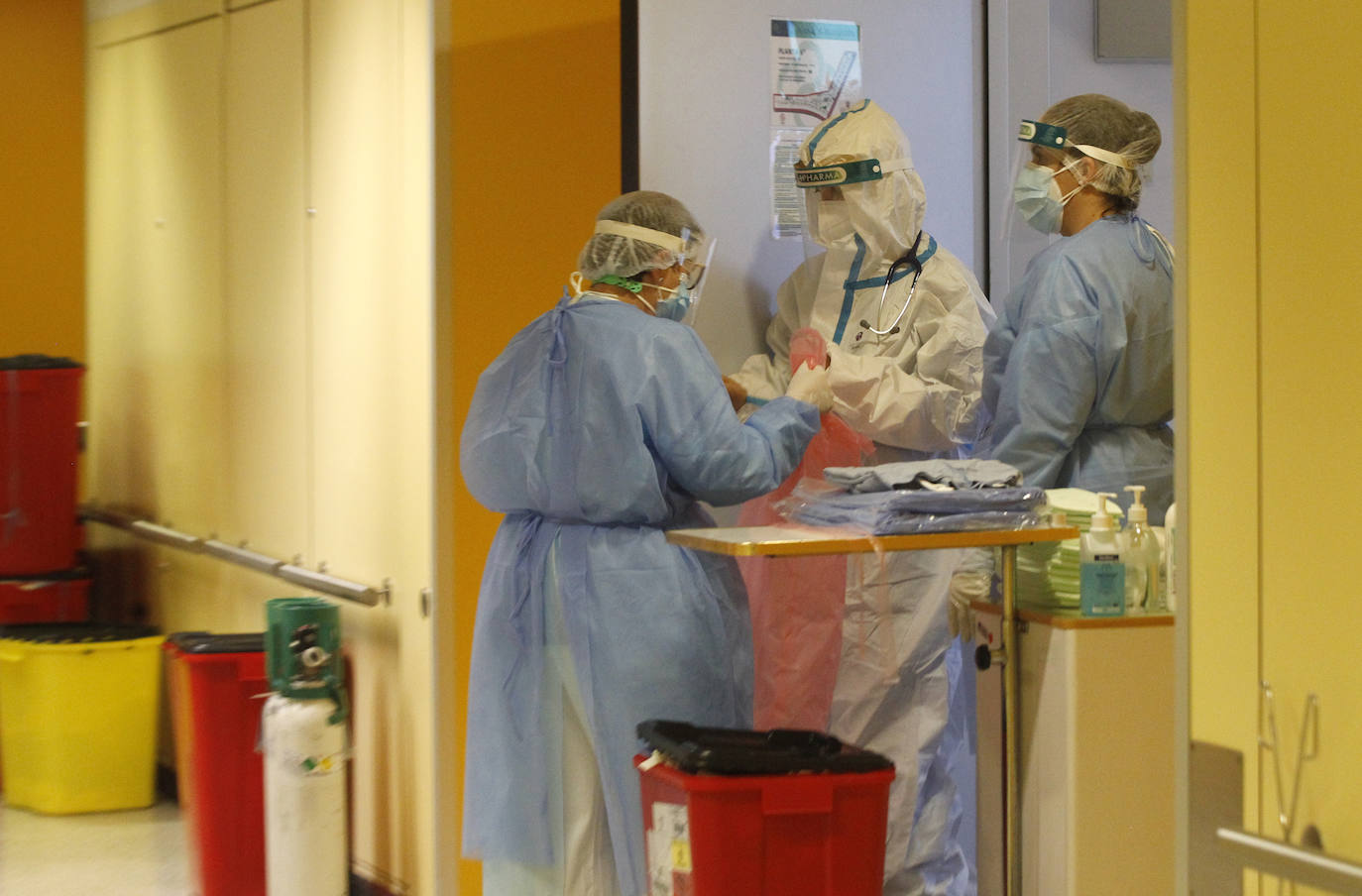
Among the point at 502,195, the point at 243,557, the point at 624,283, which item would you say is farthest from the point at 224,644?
the point at 624,283

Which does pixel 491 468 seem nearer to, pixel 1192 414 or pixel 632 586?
pixel 632 586

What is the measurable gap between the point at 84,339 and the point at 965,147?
3249 millimetres

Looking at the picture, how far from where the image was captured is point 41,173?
519 centimetres

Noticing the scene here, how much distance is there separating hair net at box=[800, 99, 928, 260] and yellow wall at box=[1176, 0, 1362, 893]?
6.40ft

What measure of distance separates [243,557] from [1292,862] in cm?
338

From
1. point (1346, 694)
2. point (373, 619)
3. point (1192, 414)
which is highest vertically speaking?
point (1192, 414)

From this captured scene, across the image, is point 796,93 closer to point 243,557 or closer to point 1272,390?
point 243,557

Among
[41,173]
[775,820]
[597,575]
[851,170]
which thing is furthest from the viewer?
[41,173]

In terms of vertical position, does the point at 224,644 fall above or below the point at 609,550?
below

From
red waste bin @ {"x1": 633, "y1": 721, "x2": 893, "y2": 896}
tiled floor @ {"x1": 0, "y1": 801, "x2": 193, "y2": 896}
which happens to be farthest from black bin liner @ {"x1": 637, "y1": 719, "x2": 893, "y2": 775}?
tiled floor @ {"x1": 0, "y1": 801, "x2": 193, "y2": 896}

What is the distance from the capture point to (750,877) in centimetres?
228

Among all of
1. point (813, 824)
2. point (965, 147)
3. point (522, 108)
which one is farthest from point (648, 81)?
point (813, 824)

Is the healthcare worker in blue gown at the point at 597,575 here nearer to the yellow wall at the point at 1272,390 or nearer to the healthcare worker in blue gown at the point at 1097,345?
the healthcare worker in blue gown at the point at 1097,345

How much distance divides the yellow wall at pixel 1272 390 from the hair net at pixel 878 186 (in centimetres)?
195
